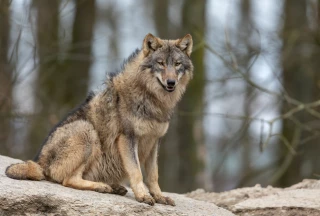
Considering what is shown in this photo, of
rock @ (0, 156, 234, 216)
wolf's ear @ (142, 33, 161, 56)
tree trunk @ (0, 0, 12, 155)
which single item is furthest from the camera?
tree trunk @ (0, 0, 12, 155)

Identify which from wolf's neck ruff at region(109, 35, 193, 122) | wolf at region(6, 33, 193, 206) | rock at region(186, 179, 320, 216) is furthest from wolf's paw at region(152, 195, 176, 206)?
rock at region(186, 179, 320, 216)

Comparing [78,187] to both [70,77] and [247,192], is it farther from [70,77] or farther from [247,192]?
[70,77]

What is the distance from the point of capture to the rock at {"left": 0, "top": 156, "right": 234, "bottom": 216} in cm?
703

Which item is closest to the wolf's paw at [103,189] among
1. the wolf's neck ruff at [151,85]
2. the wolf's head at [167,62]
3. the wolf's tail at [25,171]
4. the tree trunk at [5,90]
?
the wolf's tail at [25,171]

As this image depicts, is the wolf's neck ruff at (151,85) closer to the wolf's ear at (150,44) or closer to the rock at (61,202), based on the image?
the wolf's ear at (150,44)

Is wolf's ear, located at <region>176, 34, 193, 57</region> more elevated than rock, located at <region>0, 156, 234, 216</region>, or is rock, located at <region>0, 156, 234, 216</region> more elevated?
wolf's ear, located at <region>176, 34, 193, 57</region>

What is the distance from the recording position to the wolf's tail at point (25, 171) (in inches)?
A: 309

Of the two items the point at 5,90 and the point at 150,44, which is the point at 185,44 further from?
the point at 5,90

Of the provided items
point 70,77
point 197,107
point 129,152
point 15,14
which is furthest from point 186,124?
point 129,152

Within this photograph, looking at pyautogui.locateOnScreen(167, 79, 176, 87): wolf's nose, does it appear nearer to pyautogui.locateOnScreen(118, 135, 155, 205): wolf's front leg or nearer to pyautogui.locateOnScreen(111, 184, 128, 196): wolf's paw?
pyautogui.locateOnScreen(118, 135, 155, 205): wolf's front leg

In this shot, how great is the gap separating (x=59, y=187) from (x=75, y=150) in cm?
60

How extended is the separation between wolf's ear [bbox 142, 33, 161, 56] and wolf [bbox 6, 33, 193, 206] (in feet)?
0.05

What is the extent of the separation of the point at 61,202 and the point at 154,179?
169cm

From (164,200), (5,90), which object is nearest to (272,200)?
(164,200)
